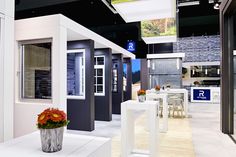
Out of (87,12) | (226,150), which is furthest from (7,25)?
(87,12)

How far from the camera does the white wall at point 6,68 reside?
2.66m

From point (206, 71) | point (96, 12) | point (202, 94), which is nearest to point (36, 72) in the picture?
point (96, 12)

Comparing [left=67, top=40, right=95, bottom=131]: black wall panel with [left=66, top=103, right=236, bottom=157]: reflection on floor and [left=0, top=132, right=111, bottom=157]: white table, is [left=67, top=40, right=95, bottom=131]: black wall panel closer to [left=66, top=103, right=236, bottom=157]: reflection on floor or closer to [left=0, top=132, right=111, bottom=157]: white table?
[left=66, top=103, right=236, bottom=157]: reflection on floor

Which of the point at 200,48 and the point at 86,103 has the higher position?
the point at 200,48

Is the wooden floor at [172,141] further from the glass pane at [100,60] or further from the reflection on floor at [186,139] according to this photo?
the glass pane at [100,60]

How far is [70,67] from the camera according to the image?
5.81 metres

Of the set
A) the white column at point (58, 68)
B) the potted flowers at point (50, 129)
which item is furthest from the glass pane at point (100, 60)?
the potted flowers at point (50, 129)

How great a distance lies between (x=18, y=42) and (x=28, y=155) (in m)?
3.48

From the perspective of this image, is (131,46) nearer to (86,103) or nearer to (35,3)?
(35,3)

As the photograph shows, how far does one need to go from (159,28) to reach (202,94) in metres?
7.26

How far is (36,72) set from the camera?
4355 mm

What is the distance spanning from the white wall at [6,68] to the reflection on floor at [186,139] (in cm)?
191

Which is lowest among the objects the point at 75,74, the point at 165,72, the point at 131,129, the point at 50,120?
the point at 131,129

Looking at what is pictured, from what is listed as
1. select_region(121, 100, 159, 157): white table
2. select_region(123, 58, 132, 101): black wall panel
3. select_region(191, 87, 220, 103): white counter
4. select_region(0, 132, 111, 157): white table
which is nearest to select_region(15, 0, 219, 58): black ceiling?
select_region(123, 58, 132, 101): black wall panel
